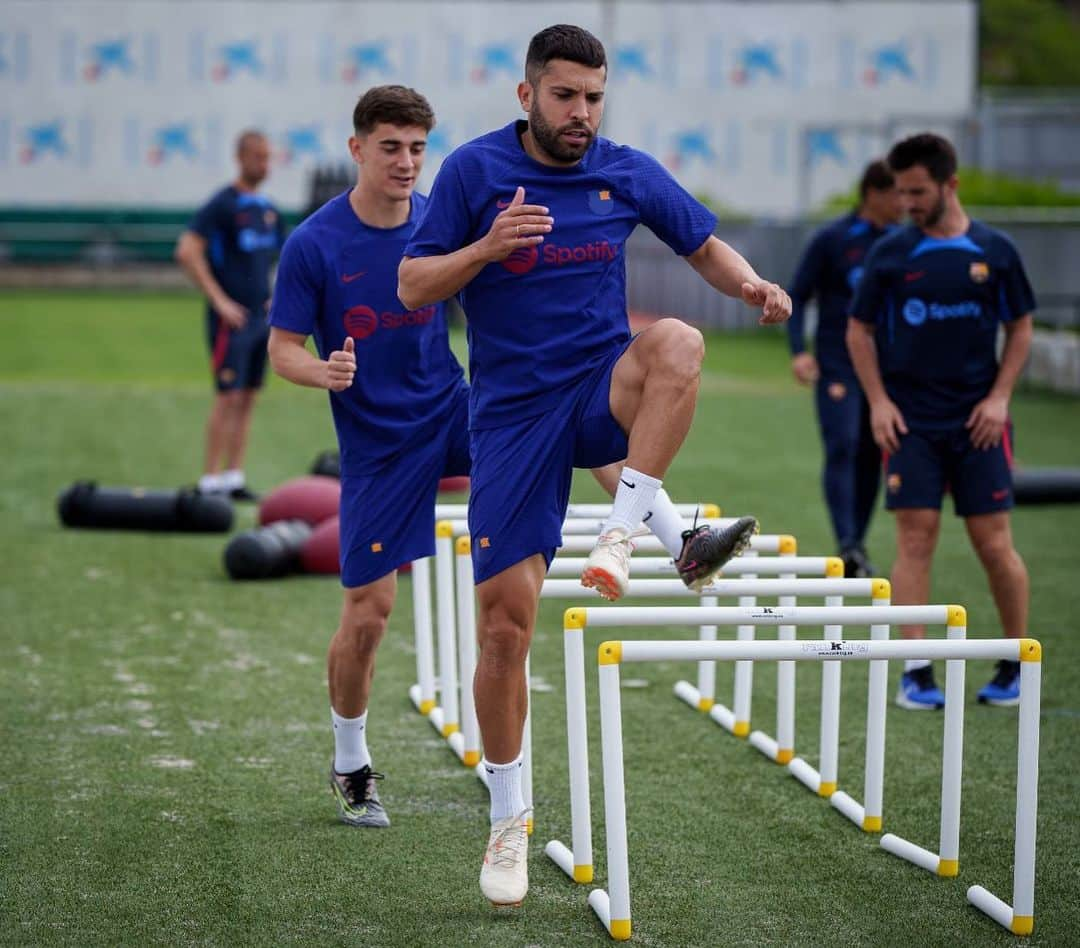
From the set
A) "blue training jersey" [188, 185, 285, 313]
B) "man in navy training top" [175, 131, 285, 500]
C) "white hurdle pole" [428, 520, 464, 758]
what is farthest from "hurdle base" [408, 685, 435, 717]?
"blue training jersey" [188, 185, 285, 313]

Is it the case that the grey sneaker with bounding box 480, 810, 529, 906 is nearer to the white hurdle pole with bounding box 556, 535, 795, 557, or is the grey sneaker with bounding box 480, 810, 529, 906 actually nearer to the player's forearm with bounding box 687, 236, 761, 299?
the white hurdle pole with bounding box 556, 535, 795, 557

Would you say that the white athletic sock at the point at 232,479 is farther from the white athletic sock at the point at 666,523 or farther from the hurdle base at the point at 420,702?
the white athletic sock at the point at 666,523

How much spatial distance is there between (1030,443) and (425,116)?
10681 mm

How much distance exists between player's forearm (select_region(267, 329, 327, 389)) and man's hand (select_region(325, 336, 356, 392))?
60 millimetres

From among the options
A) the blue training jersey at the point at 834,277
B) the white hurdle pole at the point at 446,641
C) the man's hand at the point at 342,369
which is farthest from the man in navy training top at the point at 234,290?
the man's hand at the point at 342,369

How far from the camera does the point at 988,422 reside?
6812 millimetres

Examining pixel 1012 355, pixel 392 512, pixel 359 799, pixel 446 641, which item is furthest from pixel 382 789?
pixel 1012 355

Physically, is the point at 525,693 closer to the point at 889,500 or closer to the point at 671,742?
the point at 671,742

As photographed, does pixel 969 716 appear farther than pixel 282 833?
Yes

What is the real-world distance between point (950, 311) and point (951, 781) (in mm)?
2648

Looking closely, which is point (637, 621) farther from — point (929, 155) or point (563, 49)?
point (929, 155)

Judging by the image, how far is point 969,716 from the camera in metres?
6.76

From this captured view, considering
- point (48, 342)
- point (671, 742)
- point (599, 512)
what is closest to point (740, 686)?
point (671, 742)

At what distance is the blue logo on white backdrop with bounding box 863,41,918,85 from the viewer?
121 feet
